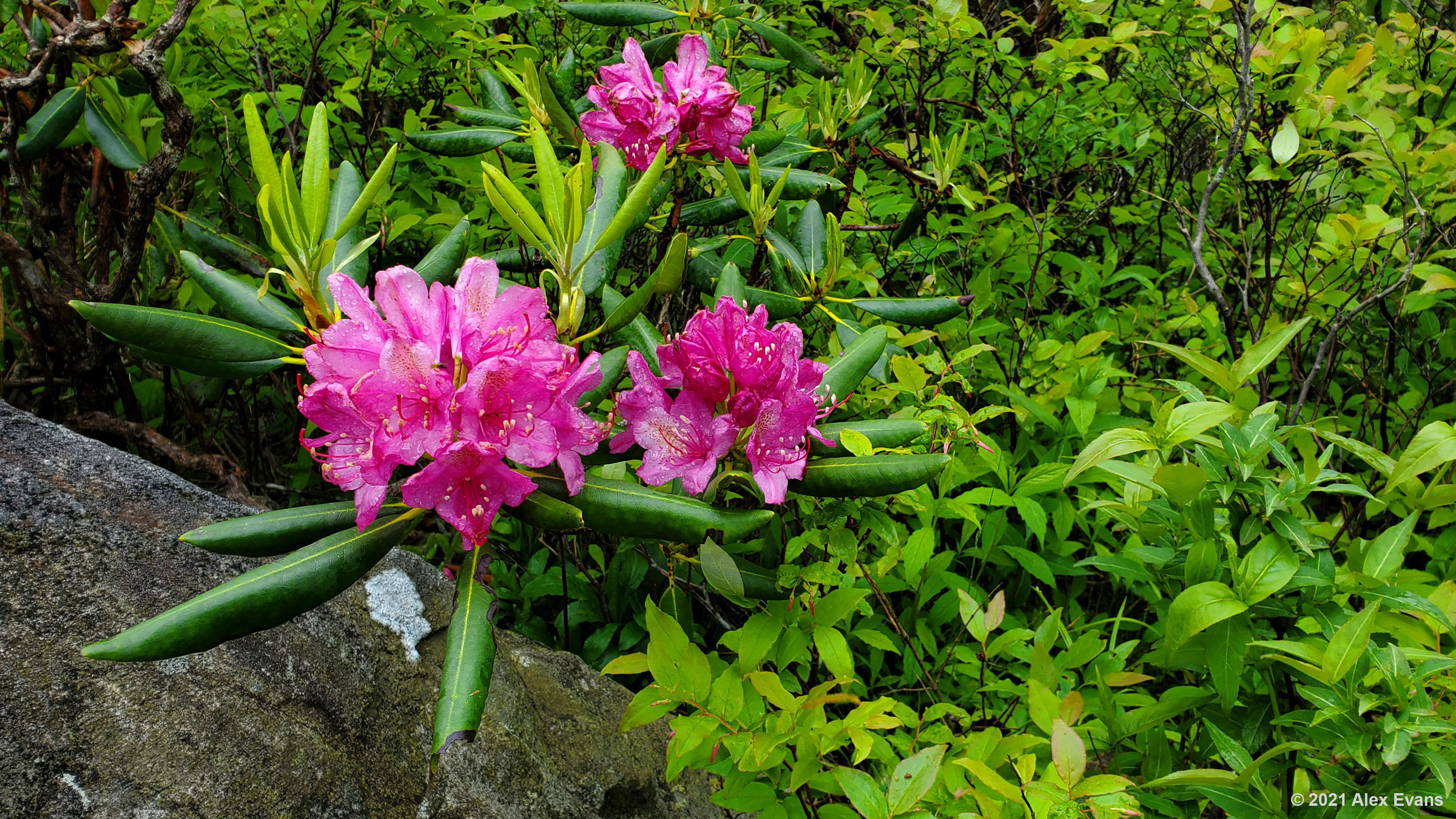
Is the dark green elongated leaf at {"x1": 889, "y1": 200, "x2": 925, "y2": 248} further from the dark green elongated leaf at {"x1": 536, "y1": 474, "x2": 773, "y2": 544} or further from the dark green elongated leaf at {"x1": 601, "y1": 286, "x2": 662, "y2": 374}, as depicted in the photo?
the dark green elongated leaf at {"x1": 536, "y1": 474, "x2": 773, "y2": 544}

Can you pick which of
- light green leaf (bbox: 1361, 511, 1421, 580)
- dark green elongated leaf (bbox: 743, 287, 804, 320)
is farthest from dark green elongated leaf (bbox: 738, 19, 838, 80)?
light green leaf (bbox: 1361, 511, 1421, 580)

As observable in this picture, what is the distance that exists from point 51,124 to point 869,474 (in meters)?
1.83

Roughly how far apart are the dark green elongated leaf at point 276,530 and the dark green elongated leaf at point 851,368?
2.24 feet

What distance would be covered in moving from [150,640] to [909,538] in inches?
55.5

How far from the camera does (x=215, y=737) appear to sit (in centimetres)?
127

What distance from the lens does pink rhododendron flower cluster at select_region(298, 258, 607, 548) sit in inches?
36.3

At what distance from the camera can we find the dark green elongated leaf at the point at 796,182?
1.85 m

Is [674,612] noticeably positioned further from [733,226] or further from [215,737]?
[733,226]

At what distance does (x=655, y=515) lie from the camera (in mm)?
1044

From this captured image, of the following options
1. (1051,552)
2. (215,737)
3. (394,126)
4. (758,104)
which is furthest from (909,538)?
(394,126)

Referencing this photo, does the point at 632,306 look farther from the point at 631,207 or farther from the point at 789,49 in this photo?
the point at 789,49

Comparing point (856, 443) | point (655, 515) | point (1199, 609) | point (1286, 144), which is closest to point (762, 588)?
point (856, 443)

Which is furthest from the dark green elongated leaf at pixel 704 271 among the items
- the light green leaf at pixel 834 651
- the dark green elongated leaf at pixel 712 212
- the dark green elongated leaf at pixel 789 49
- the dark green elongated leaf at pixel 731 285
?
the light green leaf at pixel 834 651

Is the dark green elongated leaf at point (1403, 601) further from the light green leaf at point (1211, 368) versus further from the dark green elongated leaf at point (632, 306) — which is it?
the dark green elongated leaf at point (632, 306)
